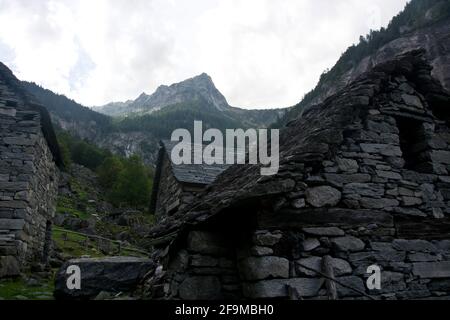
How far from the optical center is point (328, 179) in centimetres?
489

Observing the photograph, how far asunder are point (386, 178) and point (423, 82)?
92.7 inches

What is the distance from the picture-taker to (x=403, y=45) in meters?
42.0

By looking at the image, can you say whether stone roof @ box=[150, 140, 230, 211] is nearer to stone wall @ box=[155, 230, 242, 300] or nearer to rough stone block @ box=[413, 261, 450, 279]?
stone wall @ box=[155, 230, 242, 300]

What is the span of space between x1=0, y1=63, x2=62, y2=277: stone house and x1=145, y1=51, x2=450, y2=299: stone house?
204 inches

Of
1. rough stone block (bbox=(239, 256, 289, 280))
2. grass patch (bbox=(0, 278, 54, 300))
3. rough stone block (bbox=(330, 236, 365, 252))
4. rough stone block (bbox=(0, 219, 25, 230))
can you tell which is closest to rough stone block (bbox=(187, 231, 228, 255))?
rough stone block (bbox=(239, 256, 289, 280))

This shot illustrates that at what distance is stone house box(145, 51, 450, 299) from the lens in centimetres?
439

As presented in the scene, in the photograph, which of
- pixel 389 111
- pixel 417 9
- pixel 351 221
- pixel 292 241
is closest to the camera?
pixel 292 241

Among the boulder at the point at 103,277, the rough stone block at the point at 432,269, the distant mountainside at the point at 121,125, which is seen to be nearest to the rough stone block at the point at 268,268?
the rough stone block at the point at 432,269

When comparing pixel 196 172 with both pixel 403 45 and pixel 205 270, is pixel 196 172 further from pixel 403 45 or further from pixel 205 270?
pixel 403 45

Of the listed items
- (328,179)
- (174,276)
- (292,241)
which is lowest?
(174,276)

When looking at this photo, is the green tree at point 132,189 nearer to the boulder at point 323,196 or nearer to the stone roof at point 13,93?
the stone roof at point 13,93

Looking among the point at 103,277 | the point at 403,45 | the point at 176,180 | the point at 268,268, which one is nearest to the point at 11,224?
the point at 103,277
